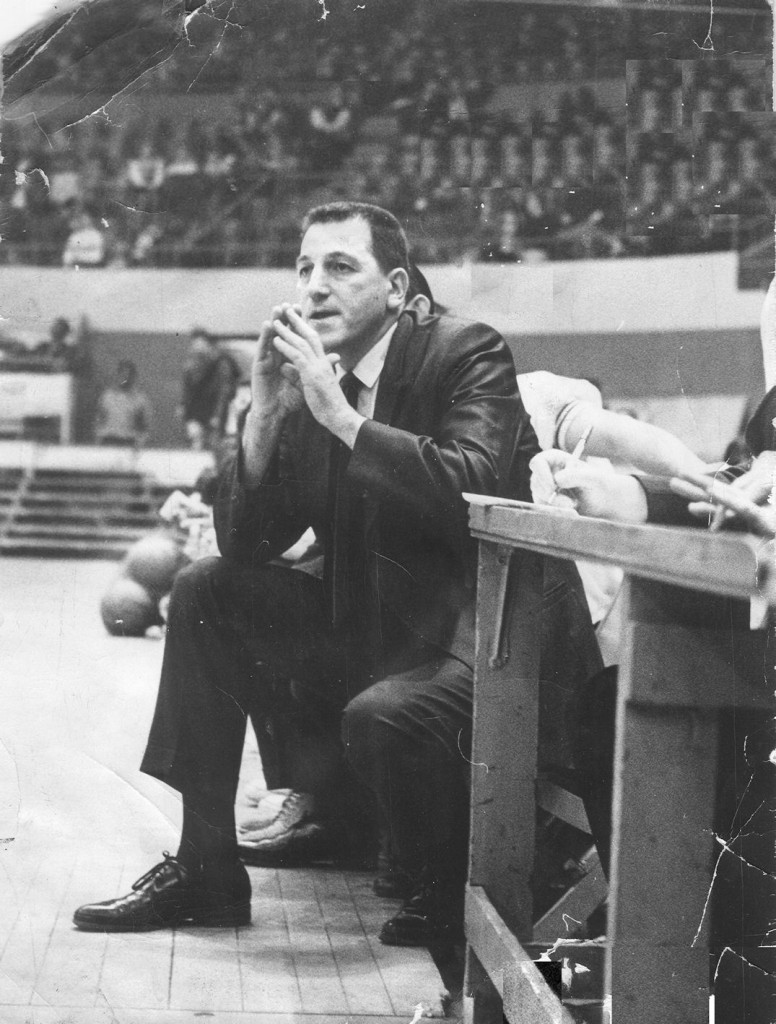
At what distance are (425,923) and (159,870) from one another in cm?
63

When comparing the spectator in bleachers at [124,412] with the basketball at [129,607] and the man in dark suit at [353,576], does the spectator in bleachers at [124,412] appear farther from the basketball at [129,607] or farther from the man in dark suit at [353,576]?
the basketball at [129,607]

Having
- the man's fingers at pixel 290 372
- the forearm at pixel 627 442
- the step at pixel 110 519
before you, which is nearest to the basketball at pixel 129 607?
the step at pixel 110 519

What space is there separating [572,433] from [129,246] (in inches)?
43.8

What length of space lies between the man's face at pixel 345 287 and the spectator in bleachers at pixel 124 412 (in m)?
0.42

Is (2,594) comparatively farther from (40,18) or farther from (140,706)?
(40,18)

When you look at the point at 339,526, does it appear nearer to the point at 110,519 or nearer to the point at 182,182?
the point at 110,519

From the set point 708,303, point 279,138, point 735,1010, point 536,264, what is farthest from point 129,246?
point 735,1010

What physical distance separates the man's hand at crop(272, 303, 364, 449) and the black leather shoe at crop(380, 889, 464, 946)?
3.49 ft

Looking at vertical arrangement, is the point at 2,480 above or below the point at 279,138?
below

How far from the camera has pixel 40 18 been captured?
107 inches

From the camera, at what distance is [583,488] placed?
252cm

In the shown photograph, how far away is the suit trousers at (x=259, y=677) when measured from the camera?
2.63m

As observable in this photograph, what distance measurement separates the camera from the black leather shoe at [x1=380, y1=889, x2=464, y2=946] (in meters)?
2.61

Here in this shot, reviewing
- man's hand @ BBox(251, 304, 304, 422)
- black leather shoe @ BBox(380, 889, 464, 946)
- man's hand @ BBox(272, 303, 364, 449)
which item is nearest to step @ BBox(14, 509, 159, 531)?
man's hand @ BBox(251, 304, 304, 422)
